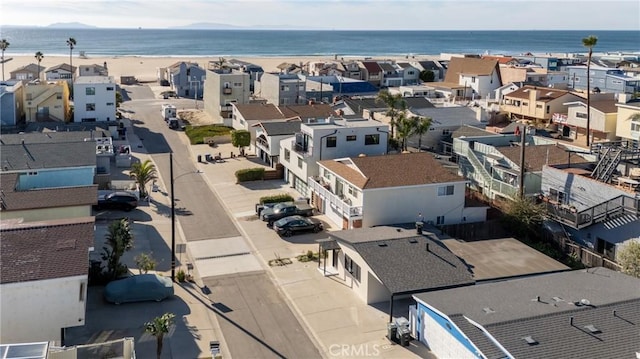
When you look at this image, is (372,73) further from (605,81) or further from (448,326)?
(448,326)

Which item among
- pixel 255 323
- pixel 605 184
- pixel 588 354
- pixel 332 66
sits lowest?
pixel 255 323

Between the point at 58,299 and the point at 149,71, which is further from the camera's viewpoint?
the point at 149,71

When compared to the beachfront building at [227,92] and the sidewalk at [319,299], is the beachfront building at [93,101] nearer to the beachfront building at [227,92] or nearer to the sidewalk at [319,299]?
the beachfront building at [227,92]

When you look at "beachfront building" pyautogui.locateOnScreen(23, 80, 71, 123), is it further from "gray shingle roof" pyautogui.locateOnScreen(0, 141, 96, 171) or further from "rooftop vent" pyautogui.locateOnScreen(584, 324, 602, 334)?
"rooftop vent" pyautogui.locateOnScreen(584, 324, 602, 334)

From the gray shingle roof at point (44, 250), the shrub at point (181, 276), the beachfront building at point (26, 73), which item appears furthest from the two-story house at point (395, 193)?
the beachfront building at point (26, 73)

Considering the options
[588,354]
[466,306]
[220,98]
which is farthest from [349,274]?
[220,98]

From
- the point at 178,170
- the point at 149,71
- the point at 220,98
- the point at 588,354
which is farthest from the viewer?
the point at 149,71

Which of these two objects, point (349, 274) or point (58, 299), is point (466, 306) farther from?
point (58, 299)
